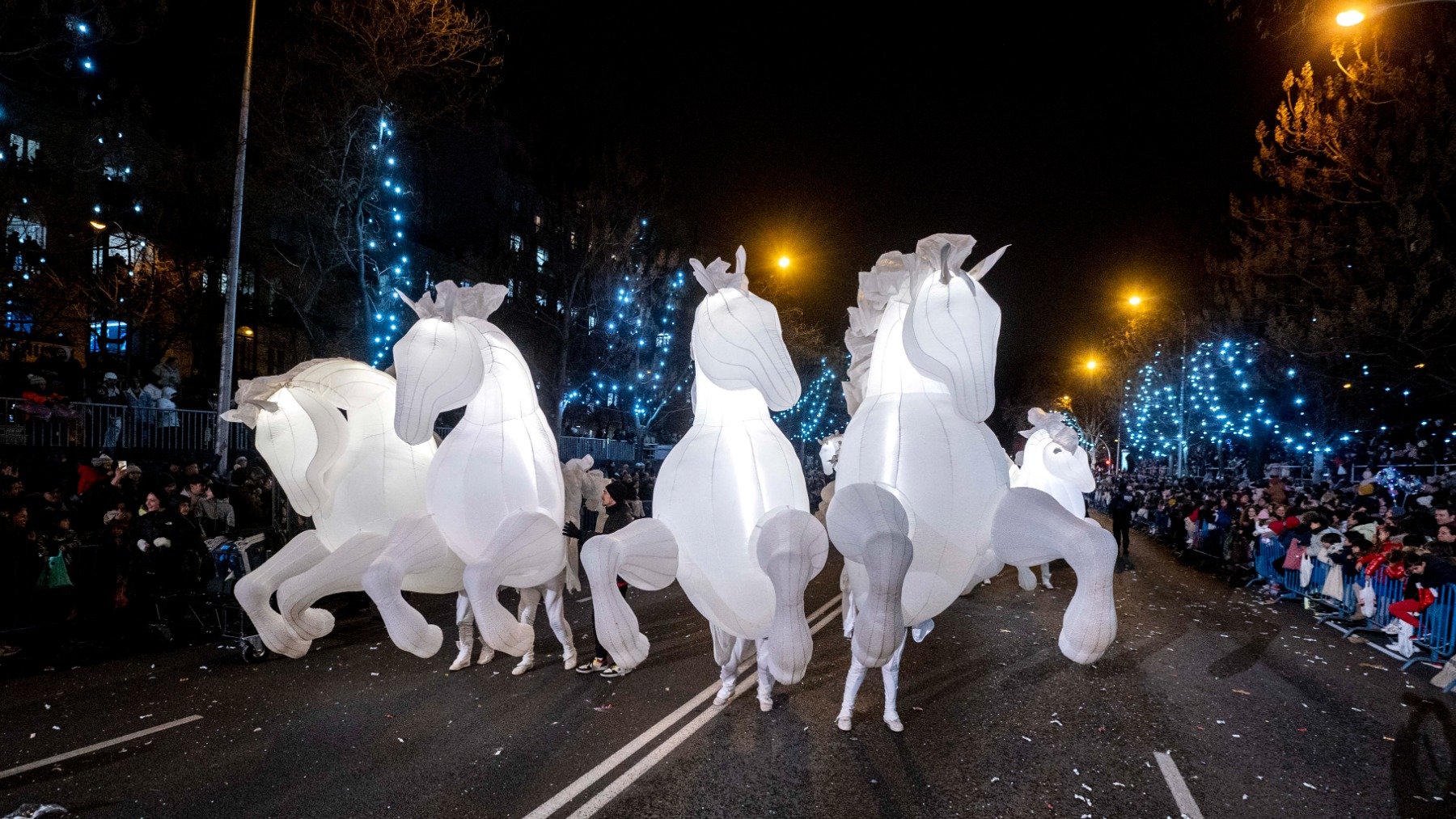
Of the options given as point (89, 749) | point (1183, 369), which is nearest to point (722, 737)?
point (89, 749)

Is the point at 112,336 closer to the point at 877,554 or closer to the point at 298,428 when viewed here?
the point at 298,428

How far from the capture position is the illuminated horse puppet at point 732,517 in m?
3.48

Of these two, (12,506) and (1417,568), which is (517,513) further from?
(1417,568)

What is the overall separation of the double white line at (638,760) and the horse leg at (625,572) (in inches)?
30.7

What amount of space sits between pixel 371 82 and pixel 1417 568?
1661cm

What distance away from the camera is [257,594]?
4.29 meters

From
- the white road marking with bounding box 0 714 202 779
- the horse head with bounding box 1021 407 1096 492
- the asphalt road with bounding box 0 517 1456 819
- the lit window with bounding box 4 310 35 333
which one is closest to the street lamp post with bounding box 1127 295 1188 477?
the horse head with bounding box 1021 407 1096 492

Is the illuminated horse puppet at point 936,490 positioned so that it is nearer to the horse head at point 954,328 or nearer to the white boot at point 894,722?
the horse head at point 954,328

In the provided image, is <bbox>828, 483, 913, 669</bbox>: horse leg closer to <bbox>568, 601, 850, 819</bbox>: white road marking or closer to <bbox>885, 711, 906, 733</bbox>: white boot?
<bbox>568, 601, 850, 819</bbox>: white road marking

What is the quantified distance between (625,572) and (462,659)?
320 cm

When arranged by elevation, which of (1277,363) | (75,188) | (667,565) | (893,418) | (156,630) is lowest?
(156,630)

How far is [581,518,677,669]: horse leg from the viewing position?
11.5 feet

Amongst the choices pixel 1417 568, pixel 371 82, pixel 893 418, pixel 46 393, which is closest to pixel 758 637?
pixel 893 418

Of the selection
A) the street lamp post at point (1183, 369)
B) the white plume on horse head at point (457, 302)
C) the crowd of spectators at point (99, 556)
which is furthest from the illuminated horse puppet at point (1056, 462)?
the street lamp post at point (1183, 369)
